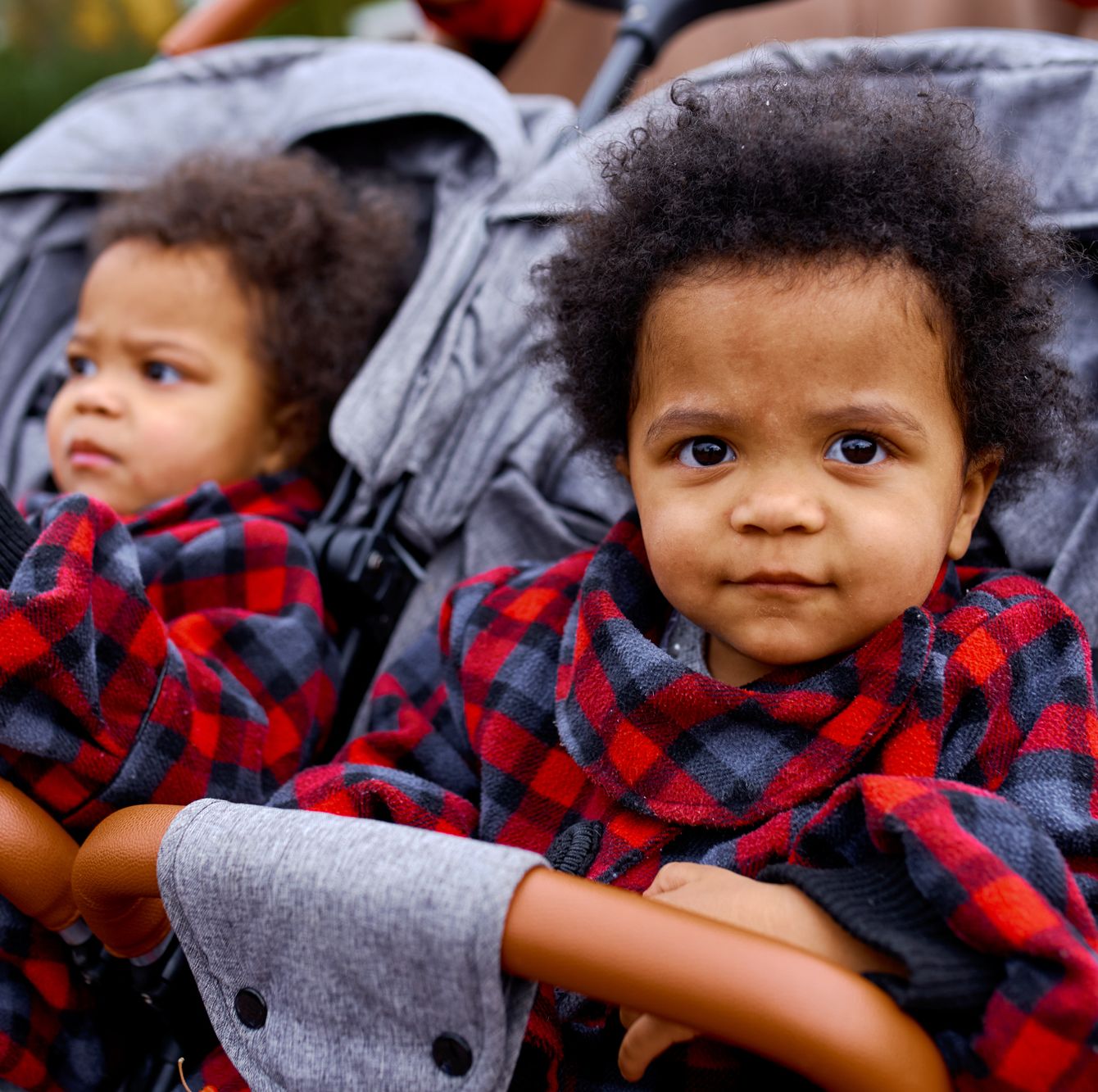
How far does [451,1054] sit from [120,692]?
1.60ft

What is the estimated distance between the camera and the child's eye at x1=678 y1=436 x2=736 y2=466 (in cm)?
109

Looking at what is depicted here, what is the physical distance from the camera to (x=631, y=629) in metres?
1.15

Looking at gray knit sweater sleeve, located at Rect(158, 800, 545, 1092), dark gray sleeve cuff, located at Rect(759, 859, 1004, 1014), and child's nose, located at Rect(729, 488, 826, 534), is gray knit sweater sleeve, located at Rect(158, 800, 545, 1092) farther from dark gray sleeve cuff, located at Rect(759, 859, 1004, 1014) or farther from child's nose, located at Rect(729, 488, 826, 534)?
child's nose, located at Rect(729, 488, 826, 534)

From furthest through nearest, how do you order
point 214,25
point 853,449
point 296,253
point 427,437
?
point 214,25 → point 296,253 → point 427,437 → point 853,449

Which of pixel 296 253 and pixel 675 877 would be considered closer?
pixel 675 877

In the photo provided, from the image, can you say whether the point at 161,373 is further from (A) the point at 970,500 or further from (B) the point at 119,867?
(A) the point at 970,500

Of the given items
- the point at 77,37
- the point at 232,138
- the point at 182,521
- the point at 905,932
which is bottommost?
the point at 77,37

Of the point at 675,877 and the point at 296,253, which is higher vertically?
the point at 296,253

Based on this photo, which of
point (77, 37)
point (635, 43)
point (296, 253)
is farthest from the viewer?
point (77, 37)

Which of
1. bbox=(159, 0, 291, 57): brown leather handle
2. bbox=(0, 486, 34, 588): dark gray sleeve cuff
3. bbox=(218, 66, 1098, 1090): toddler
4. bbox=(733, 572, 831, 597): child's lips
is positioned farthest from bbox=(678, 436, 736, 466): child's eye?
bbox=(159, 0, 291, 57): brown leather handle

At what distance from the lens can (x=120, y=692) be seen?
44.6 inches

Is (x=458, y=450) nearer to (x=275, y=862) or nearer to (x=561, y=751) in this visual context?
(x=561, y=751)

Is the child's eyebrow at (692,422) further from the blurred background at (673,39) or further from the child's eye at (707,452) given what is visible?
the blurred background at (673,39)

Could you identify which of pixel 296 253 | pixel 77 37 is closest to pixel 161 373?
pixel 296 253
